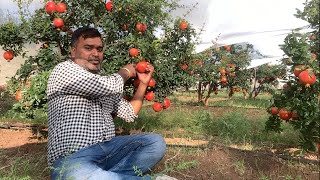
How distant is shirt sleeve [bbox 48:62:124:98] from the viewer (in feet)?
8.77

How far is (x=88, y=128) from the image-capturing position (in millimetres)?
2725

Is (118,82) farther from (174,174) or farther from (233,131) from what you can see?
(233,131)

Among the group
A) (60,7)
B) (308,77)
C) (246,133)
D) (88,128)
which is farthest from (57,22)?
(246,133)

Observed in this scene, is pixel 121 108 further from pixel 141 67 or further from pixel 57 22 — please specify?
pixel 57 22

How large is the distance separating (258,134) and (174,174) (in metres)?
2.73

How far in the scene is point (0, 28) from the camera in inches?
182

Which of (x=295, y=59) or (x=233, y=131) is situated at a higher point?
(x=295, y=59)

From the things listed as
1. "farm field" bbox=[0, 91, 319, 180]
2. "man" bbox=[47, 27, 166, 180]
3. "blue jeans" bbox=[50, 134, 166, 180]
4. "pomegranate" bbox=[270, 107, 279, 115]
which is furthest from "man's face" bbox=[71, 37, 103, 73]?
"pomegranate" bbox=[270, 107, 279, 115]

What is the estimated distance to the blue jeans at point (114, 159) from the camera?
2.57 metres

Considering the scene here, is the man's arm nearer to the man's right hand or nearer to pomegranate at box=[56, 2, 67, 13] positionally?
the man's right hand

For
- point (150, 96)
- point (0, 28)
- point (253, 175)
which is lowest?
point (253, 175)

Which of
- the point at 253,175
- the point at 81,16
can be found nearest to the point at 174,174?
the point at 253,175

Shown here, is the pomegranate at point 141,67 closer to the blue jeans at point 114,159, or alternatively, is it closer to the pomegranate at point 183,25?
the blue jeans at point 114,159

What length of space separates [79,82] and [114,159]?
678mm
